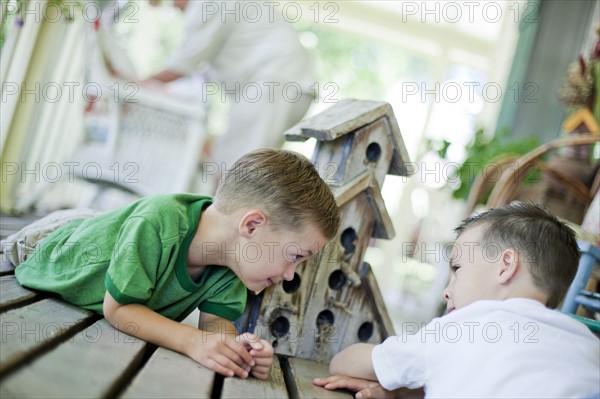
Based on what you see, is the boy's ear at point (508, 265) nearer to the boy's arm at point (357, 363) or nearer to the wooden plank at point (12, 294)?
the boy's arm at point (357, 363)

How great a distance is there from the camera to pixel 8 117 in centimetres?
312

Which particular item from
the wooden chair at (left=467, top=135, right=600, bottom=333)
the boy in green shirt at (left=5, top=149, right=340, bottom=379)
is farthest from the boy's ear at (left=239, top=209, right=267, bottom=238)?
the wooden chair at (left=467, top=135, right=600, bottom=333)

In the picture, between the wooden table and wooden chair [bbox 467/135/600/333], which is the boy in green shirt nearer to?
the wooden table

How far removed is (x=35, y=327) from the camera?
1.19 meters

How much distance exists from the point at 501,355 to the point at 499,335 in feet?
0.17

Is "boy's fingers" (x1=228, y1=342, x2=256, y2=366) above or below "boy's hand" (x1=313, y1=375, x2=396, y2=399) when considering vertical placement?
above

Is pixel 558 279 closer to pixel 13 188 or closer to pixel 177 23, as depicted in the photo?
pixel 13 188

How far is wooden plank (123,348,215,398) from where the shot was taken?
1056 mm

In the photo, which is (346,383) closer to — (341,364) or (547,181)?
(341,364)

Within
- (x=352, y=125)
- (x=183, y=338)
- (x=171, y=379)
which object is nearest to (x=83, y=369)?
(x=171, y=379)

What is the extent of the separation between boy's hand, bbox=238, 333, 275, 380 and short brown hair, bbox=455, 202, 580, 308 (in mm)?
539

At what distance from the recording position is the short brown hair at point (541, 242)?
4.39 feet

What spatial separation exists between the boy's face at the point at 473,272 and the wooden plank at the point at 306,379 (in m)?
0.35

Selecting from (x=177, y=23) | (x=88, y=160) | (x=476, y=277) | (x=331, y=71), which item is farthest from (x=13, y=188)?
(x=331, y=71)
